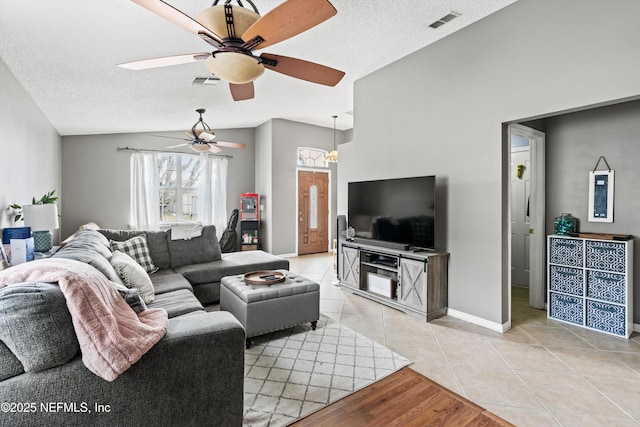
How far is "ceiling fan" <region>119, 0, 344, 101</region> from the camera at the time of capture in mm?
1573

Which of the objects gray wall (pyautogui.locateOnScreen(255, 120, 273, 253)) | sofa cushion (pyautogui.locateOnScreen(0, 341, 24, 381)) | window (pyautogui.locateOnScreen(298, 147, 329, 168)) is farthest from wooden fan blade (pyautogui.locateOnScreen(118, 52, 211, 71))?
window (pyautogui.locateOnScreen(298, 147, 329, 168))

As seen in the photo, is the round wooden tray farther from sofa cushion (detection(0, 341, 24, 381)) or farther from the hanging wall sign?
the hanging wall sign

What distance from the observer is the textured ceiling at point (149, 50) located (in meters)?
2.46

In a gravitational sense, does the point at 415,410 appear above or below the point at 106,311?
below

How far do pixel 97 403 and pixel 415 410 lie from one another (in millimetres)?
1691

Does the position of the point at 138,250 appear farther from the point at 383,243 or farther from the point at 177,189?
the point at 177,189

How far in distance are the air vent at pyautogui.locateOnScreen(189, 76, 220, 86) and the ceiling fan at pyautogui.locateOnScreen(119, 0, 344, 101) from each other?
1931mm

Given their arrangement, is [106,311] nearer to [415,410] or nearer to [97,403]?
[97,403]

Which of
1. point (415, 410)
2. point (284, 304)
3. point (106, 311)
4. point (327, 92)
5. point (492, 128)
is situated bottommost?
point (415, 410)

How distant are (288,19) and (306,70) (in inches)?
26.9

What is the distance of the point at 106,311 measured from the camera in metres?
1.36

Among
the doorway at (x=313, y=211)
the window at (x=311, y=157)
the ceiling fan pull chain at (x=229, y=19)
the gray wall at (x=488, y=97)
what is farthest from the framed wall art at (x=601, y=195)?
the doorway at (x=313, y=211)

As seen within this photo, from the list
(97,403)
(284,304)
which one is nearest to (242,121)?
(284,304)

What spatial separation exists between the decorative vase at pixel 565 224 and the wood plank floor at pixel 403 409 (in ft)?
8.04
